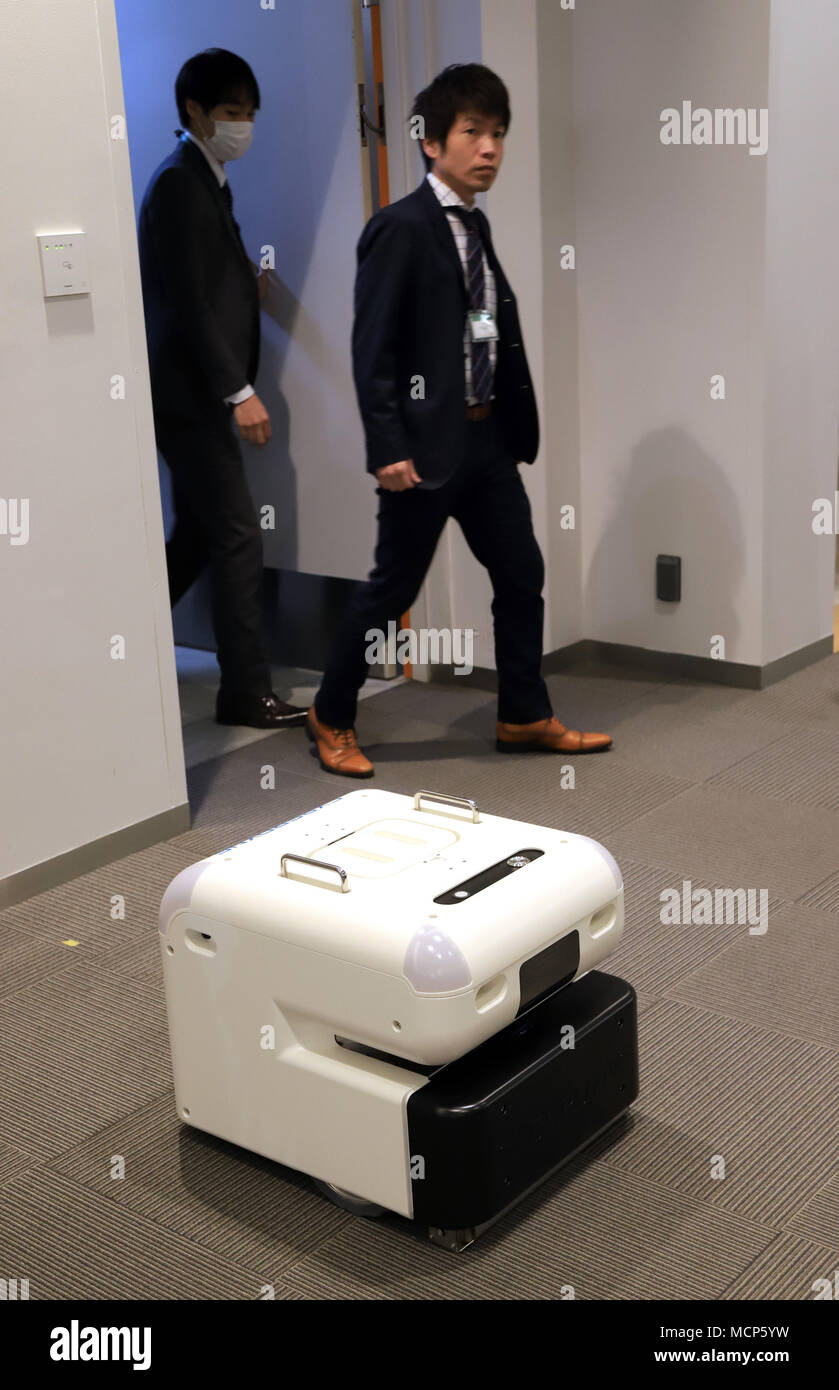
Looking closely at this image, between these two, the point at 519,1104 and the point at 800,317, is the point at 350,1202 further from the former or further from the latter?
the point at 800,317

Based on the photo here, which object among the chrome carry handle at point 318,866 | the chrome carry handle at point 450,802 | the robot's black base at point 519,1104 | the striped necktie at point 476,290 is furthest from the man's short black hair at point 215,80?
the robot's black base at point 519,1104

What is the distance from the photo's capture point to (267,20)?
3.93m

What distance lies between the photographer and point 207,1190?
6.37ft

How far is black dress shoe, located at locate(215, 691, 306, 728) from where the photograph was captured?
3.85m

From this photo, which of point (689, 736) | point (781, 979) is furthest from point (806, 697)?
point (781, 979)

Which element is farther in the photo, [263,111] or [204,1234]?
[263,111]

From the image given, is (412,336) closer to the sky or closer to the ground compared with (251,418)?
closer to the sky

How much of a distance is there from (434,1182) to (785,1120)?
1.91 ft

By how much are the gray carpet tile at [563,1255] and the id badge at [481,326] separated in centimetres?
191

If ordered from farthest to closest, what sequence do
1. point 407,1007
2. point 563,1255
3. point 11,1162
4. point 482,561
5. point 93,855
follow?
point 482,561 < point 93,855 < point 11,1162 < point 563,1255 < point 407,1007

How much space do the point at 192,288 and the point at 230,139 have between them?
392 millimetres

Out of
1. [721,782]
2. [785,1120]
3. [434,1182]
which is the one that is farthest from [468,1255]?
[721,782]

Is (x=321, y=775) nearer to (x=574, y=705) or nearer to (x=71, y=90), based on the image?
(x=574, y=705)

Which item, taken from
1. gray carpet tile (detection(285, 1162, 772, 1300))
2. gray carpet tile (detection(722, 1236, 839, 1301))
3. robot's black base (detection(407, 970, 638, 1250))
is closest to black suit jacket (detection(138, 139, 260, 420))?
robot's black base (detection(407, 970, 638, 1250))
